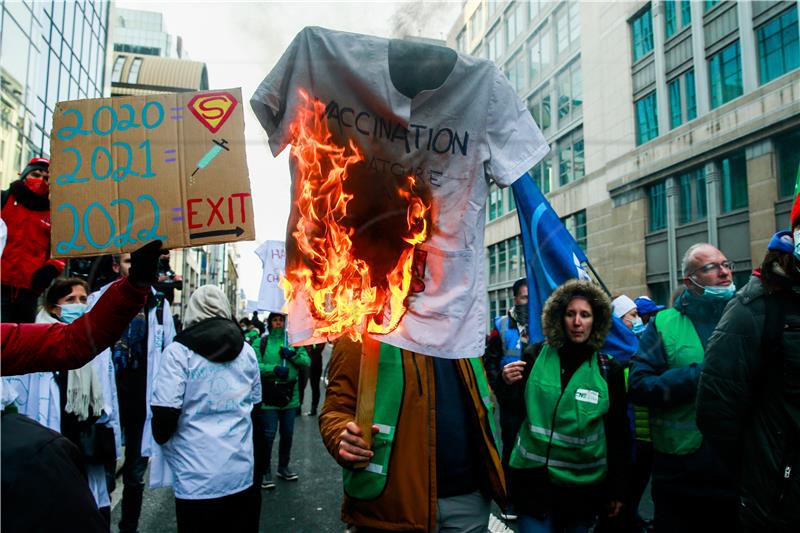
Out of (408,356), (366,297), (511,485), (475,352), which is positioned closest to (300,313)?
(366,297)

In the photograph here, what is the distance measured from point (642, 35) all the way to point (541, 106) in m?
4.89

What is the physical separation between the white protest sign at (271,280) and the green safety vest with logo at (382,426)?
4.10 meters

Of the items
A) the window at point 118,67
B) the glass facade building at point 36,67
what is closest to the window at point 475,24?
the glass facade building at point 36,67

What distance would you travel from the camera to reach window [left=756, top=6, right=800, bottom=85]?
1412cm

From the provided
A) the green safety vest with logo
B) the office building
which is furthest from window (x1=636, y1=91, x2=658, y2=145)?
the green safety vest with logo

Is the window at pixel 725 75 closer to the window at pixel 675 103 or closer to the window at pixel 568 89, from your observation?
the window at pixel 675 103

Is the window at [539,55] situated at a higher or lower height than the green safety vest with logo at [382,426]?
higher

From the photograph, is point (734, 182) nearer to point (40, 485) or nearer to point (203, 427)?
point (203, 427)

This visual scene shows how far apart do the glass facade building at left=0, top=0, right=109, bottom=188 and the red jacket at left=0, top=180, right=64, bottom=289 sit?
9213 millimetres

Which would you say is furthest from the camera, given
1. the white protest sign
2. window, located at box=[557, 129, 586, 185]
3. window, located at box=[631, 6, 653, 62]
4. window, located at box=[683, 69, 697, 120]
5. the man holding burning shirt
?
window, located at box=[557, 129, 586, 185]

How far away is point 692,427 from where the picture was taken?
3262 millimetres

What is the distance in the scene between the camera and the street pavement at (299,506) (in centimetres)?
518

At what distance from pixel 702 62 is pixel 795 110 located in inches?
136

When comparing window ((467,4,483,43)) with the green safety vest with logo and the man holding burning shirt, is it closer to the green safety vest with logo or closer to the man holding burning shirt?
the man holding burning shirt
